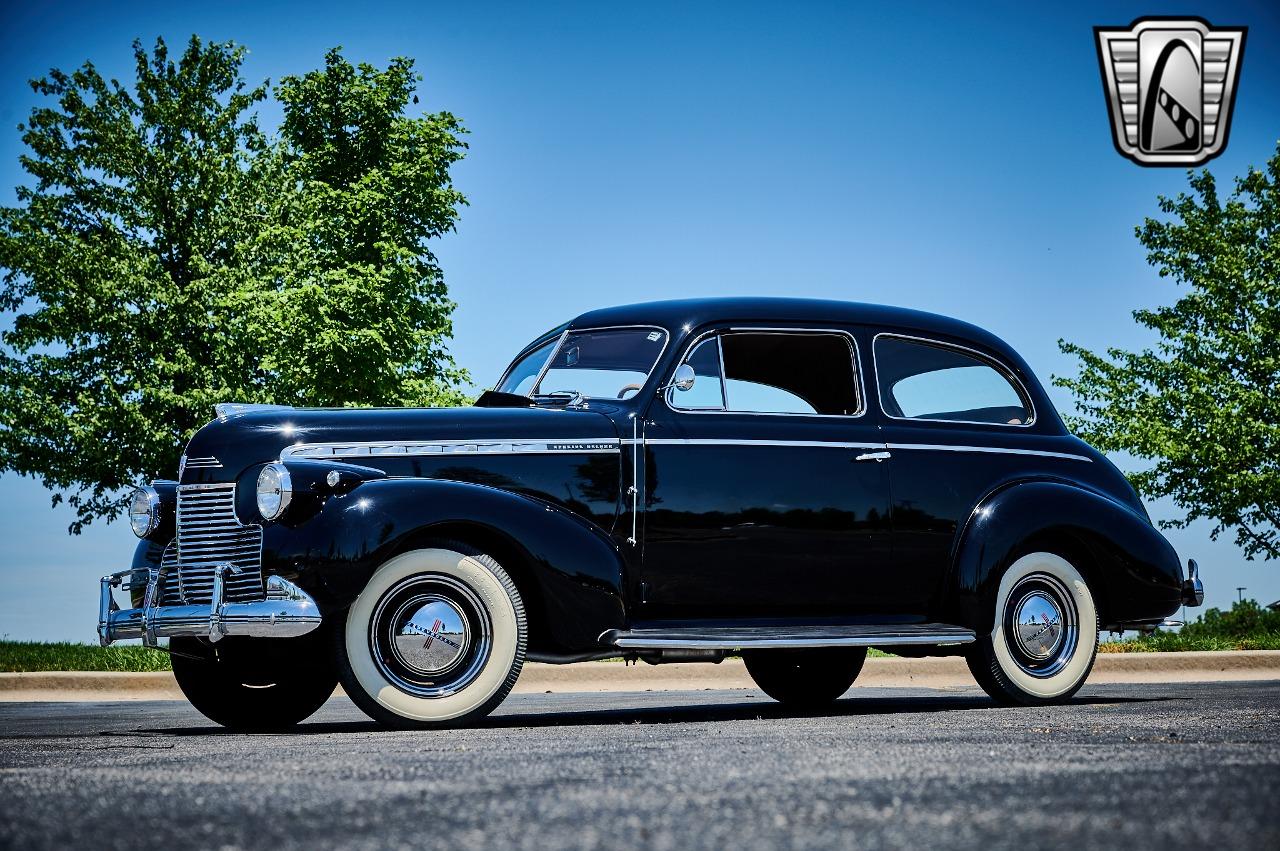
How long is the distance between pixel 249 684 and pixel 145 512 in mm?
1044

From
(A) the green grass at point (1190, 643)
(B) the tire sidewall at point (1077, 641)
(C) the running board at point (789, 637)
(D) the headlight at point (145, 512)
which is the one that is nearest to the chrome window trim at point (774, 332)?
(C) the running board at point (789, 637)

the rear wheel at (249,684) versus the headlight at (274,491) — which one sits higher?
the headlight at (274,491)

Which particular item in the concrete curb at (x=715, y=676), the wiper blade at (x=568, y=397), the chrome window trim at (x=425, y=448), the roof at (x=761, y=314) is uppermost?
the roof at (x=761, y=314)

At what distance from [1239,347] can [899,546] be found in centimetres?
2023

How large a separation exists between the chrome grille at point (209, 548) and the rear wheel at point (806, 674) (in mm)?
3488

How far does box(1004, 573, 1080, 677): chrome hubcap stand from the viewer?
7520 mm

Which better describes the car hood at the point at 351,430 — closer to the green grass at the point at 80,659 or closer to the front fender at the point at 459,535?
the front fender at the point at 459,535

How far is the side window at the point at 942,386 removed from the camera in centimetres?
770

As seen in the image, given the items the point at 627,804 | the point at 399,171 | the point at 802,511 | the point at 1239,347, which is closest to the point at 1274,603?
the point at 1239,347

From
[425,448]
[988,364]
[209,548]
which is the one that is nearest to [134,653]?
[209,548]

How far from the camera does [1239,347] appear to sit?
25125 mm

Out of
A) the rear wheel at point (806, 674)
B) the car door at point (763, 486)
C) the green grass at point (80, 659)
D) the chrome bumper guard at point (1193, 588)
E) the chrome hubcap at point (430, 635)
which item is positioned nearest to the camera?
the chrome hubcap at point (430, 635)

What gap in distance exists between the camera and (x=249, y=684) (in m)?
7.26

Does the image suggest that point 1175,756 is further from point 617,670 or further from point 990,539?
point 617,670
